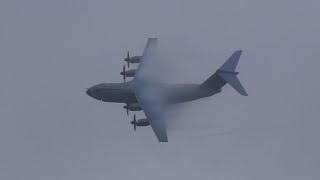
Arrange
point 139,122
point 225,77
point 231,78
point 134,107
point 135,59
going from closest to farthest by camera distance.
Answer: point 139,122 → point 134,107 → point 231,78 → point 225,77 → point 135,59

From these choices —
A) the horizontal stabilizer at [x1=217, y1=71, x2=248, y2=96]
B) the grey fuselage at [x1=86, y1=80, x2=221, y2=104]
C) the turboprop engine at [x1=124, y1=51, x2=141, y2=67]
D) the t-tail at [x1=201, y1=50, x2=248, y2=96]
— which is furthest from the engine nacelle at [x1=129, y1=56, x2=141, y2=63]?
the horizontal stabilizer at [x1=217, y1=71, x2=248, y2=96]

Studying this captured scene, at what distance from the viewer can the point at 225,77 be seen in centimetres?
15212

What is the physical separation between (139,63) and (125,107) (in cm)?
1325

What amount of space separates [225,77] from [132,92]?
711 inches

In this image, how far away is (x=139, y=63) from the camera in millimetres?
162000

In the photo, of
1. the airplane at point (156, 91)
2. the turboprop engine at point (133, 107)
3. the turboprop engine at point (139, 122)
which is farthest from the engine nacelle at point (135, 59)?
the turboprop engine at point (139, 122)

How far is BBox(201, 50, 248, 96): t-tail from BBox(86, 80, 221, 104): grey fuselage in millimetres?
1183

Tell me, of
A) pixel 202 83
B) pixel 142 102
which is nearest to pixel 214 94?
pixel 202 83

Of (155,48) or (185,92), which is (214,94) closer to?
(185,92)

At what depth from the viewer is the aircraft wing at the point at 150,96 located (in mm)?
143875

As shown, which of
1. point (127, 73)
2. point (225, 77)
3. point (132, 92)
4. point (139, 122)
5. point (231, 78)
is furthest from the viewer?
point (127, 73)

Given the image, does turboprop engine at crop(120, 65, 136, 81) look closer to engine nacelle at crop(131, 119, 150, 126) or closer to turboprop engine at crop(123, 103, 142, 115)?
turboprop engine at crop(123, 103, 142, 115)

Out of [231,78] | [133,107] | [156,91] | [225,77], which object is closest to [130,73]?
[156,91]

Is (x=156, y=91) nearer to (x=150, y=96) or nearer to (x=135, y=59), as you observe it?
(x=150, y=96)
